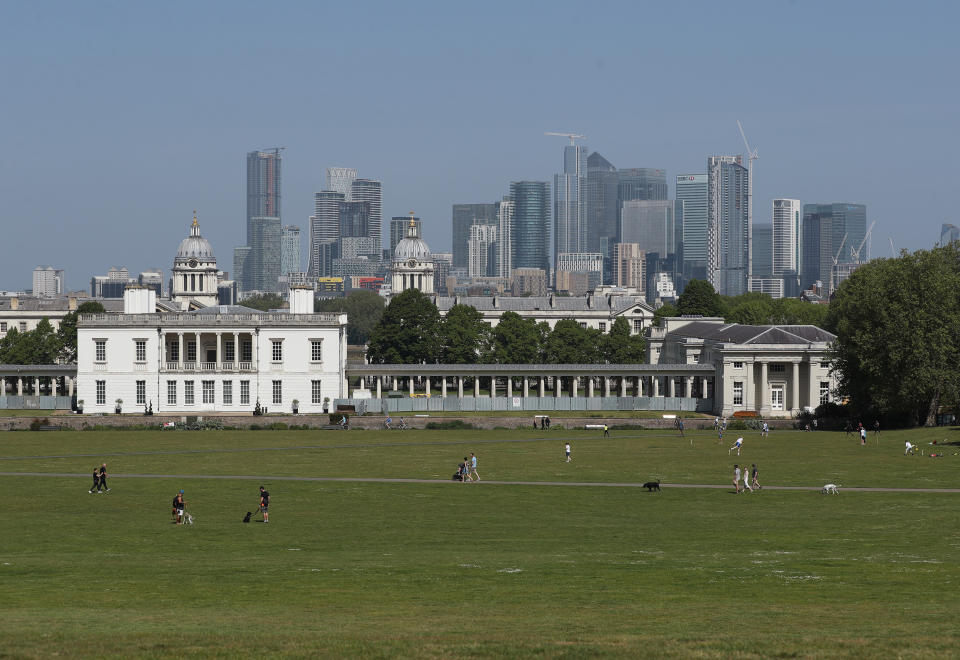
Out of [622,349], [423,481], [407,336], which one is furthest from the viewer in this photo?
[622,349]

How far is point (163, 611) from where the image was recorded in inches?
1132

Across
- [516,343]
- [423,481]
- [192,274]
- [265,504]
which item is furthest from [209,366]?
[192,274]

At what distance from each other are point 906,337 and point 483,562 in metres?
56.9

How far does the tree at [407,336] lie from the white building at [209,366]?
3116 cm

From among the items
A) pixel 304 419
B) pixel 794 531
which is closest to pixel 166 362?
pixel 304 419

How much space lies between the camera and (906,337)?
85250 millimetres

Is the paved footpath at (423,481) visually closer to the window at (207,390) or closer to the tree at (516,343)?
the window at (207,390)

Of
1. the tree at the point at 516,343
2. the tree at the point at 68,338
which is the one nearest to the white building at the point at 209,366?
the tree at the point at 68,338

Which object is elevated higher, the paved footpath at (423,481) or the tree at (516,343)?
the tree at (516,343)

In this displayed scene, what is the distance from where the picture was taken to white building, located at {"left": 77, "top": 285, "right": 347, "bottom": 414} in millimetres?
108312

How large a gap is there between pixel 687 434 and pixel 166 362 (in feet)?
150

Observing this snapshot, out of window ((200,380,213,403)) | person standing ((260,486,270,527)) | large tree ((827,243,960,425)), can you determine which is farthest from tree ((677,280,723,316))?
person standing ((260,486,270,527))

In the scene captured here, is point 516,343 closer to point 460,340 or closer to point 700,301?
point 460,340

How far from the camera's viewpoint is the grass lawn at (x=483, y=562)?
25312mm
